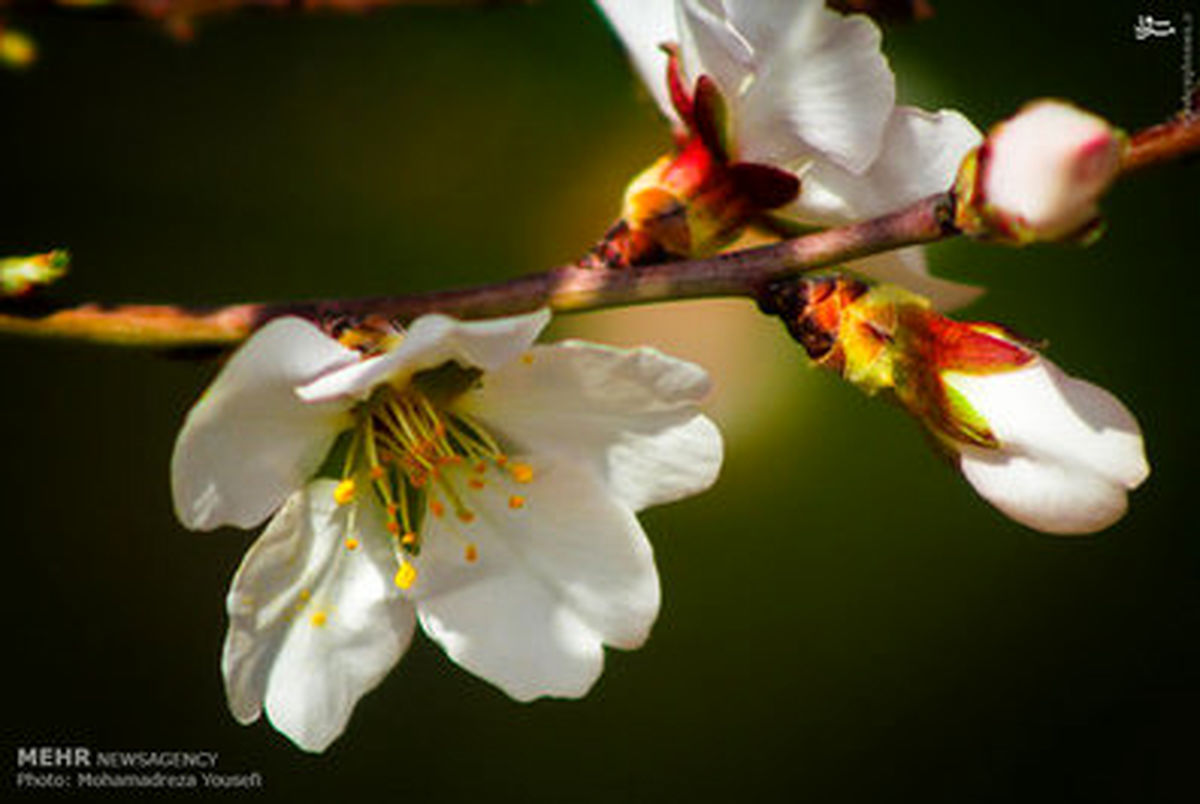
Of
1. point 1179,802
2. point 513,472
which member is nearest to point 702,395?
point 513,472

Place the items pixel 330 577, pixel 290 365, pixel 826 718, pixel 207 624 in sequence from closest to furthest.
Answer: pixel 290 365, pixel 330 577, pixel 207 624, pixel 826 718

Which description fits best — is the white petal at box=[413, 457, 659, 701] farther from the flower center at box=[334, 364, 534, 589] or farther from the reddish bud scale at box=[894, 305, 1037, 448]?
the reddish bud scale at box=[894, 305, 1037, 448]

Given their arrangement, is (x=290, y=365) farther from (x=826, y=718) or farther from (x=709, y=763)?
(x=826, y=718)

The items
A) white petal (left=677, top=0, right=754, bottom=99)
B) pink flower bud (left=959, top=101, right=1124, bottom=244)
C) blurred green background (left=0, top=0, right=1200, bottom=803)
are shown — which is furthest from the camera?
blurred green background (left=0, top=0, right=1200, bottom=803)

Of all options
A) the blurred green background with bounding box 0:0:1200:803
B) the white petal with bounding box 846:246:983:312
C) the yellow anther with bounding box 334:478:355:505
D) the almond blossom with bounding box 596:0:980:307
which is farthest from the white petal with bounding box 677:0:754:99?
the blurred green background with bounding box 0:0:1200:803

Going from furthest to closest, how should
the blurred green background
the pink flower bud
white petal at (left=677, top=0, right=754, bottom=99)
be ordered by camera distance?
the blurred green background
white petal at (left=677, top=0, right=754, bottom=99)
the pink flower bud

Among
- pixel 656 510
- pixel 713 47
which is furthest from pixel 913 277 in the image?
pixel 656 510

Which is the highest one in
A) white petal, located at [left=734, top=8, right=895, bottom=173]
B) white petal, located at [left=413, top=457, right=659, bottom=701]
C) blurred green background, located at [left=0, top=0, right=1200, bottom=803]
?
white petal, located at [left=734, top=8, right=895, bottom=173]
